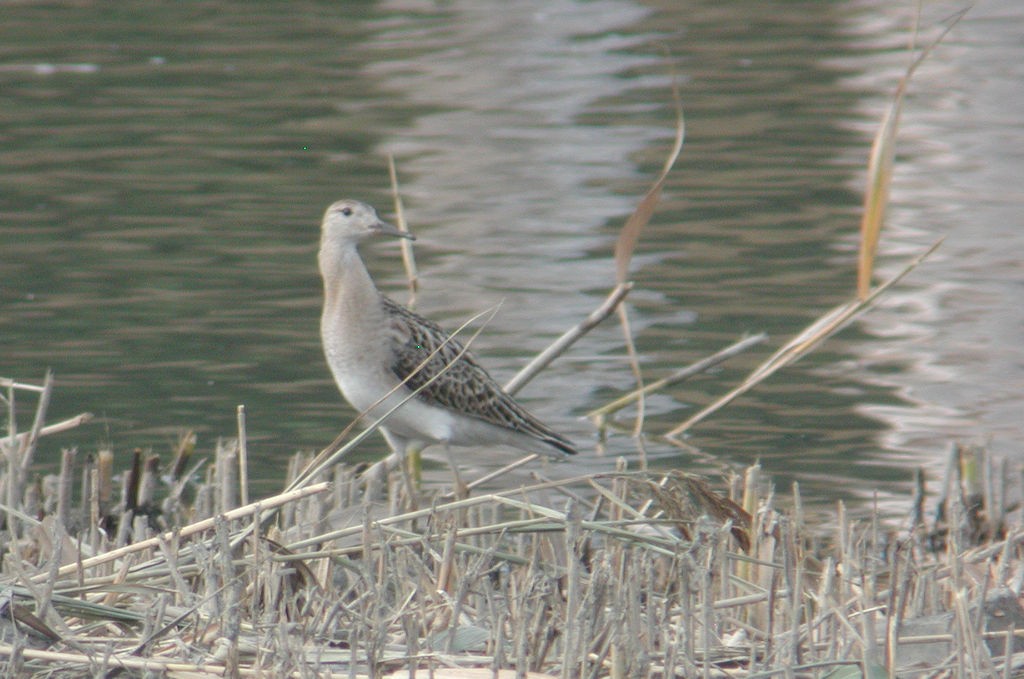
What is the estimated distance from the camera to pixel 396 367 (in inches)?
248

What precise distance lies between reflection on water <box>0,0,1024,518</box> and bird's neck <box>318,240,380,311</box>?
2.91 feet

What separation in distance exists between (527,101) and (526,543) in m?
11.6

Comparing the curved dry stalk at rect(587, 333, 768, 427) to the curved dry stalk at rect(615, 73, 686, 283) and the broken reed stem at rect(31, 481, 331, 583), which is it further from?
the broken reed stem at rect(31, 481, 331, 583)

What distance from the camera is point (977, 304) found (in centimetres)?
961

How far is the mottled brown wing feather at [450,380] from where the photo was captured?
6316 mm

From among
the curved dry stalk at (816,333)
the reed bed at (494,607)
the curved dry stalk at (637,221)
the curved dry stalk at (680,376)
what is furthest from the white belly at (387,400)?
the reed bed at (494,607)

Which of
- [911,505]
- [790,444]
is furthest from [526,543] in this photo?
[790,444]

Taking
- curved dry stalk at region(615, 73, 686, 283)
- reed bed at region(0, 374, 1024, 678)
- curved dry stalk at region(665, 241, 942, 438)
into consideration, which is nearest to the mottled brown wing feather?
curved dry stalk at region(615, 73, 686, 283)

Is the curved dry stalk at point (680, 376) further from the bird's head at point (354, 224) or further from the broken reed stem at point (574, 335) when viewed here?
the bird's head at point (354, 224)

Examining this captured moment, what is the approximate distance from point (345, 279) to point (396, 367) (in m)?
0.37

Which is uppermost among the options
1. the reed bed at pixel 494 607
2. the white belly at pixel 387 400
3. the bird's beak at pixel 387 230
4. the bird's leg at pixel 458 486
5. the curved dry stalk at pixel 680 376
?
the bird's beak at pixel 387 230

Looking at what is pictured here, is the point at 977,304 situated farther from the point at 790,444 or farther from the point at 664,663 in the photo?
the point at 664,663

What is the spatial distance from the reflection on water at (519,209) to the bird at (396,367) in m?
0.67

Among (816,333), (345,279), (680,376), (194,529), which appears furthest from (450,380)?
(194,529)
